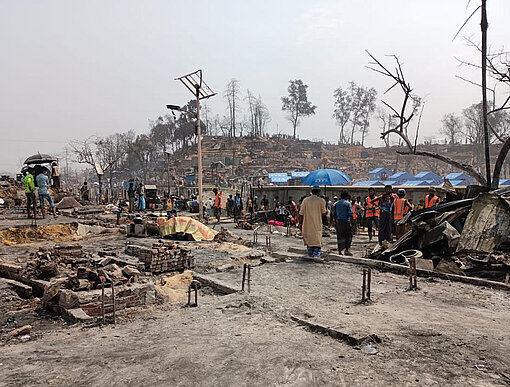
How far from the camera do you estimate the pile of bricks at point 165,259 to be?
8.27 metres

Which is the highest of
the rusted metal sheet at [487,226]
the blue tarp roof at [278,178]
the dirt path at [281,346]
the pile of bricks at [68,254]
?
the blue tarp roof at [278,178]

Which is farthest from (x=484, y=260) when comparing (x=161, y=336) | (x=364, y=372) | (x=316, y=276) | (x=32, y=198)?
(x=32, y=198)

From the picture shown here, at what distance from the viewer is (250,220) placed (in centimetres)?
1964

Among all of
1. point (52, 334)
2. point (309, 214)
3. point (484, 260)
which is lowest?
point (52, 334)

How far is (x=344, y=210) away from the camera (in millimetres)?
9367

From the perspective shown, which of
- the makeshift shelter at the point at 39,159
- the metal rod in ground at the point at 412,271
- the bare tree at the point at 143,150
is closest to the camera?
the metal rod in ground at the point at 412,271

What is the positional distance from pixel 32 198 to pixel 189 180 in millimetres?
32852

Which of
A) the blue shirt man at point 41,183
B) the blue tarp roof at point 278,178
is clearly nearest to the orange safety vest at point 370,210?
the blue shirt man at point 41,183

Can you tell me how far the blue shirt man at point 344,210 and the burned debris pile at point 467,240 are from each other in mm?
1016

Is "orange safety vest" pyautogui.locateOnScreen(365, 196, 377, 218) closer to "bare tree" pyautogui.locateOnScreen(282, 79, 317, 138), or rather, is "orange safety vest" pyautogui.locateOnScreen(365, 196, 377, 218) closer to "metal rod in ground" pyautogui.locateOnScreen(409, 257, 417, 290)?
"metal rod in ground" pyautogui.locateOnScreen(409, 257, 417, 290)

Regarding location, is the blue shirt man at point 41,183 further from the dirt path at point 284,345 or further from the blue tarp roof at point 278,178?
the blue tarp roof at point 278,178

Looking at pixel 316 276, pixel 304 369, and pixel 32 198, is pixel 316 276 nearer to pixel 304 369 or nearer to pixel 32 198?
pixel 304 369

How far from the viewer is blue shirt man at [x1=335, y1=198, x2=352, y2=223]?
9.32 m

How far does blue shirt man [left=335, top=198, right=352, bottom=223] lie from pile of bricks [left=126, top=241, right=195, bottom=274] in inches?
143
